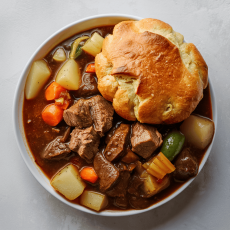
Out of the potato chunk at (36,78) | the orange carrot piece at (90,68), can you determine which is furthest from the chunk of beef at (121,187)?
the potato chunk at (36,78)

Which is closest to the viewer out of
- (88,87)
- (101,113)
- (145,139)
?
(145,139)

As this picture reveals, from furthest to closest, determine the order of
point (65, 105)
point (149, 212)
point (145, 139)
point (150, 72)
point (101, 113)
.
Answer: point (149, 212) → point (65, 105) → point (101, 113) → point (145, 139) → point (150, 72)

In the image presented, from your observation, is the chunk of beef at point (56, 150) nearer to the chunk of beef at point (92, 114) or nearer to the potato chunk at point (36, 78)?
the chunk of beef at point (92, 114)

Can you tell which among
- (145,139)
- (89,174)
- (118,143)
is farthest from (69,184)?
(145,139)

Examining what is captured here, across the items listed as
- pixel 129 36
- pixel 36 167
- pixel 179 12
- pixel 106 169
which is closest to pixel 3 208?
pixel 36 167

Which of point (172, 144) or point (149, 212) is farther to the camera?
point (149, 212)

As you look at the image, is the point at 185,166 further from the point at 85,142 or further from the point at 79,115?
the point at 79,115

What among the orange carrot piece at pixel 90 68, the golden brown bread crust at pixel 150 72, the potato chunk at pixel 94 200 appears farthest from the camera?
the orange carrot piece at pixel 90 68
